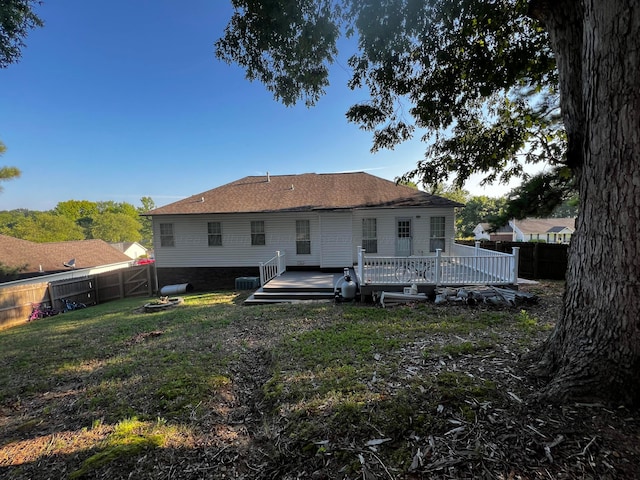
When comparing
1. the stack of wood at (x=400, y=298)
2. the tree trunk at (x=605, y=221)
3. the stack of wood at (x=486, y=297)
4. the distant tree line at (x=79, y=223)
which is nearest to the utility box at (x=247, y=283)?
the stack of wood at (x=400, y=298)

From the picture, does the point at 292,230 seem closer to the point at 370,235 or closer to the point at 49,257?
the point at 370,235

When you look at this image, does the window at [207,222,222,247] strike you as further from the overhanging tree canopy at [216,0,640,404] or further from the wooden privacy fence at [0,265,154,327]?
the overhanging tree canopy at [216,0,640,404]

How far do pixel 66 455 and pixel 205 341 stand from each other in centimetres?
315

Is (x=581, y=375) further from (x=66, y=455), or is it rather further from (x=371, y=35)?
(x=371, y=35)

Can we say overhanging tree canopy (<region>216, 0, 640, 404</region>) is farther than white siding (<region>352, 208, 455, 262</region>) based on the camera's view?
→ No

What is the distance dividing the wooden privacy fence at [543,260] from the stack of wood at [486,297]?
7134 mm

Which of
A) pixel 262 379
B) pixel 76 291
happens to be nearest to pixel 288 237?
pixel 262 379

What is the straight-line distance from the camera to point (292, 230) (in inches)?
536

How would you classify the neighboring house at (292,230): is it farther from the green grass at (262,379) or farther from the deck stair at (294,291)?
the green grass at (262,379)

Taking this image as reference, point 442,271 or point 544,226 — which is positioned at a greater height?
point 544,226

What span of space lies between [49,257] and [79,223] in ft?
201

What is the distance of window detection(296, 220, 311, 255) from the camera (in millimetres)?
13539

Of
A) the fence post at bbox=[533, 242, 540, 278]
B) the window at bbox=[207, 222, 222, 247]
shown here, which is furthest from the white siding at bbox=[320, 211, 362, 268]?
the fence post at bbox=[533, 242, 540, 278]

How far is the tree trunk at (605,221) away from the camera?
7.28ft
